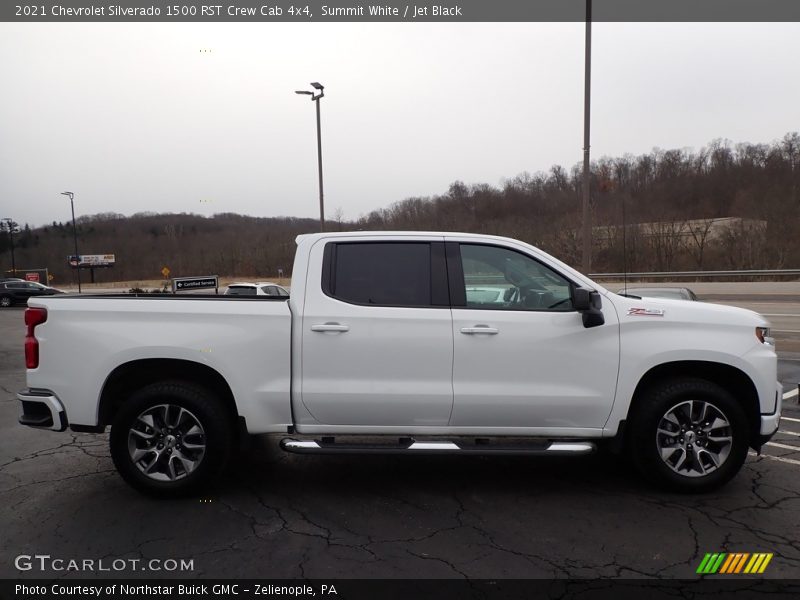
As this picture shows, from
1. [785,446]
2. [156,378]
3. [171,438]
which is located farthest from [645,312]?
[156,378]

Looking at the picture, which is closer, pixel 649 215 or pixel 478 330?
pixel 478 330

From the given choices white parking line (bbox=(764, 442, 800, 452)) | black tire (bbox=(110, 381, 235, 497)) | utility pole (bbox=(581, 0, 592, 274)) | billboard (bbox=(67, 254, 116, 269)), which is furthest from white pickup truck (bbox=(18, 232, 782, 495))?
billboard (bbox=(67, 254, 116, 269))

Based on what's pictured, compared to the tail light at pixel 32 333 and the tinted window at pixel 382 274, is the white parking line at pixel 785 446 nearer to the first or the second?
the tinted window at pixel 382 274

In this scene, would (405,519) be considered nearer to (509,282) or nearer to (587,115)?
(509,282)

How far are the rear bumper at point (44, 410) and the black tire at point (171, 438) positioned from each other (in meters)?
0.40

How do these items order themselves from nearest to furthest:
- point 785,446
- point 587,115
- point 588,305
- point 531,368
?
point 588,305, point 531,368, point 785,446, point 587,115

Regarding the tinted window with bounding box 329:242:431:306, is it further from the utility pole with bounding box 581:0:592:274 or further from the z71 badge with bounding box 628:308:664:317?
the utility pole with bounding box 581:0:592:274

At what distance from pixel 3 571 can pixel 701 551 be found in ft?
13.6

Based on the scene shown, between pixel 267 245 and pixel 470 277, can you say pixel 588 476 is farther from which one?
pixel 267 245

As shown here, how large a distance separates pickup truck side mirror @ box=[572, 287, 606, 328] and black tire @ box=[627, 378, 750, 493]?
0.74 metres

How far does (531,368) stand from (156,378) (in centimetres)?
289

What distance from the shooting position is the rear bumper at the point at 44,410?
418cm

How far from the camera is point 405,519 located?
3934mm

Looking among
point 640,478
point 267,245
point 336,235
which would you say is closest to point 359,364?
point 336,235
